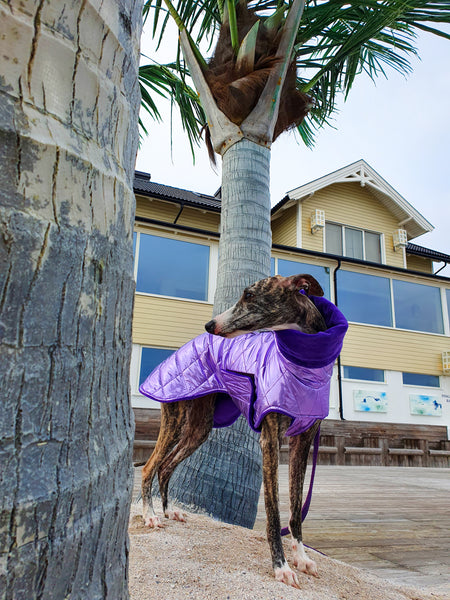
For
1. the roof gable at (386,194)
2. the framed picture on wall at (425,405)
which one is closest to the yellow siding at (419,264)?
the roof gable at (386,194)

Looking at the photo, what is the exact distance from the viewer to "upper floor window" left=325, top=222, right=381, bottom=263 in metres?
15.6

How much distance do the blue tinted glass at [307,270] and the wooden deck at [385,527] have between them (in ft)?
22.6

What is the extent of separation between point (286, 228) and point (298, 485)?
13877 mm

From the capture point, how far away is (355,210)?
53.5ft

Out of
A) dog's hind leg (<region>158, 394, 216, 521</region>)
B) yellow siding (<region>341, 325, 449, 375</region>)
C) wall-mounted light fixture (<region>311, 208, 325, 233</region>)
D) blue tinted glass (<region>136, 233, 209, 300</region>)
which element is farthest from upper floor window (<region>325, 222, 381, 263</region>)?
dog's hind leg (<region>158, 394, 216, 521</region>)

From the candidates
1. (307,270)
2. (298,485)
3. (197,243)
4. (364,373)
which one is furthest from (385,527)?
(364,373)

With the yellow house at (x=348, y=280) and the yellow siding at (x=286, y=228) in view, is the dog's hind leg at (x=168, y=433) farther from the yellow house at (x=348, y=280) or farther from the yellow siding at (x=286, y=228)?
the yellow siding at (x=286, y=228)

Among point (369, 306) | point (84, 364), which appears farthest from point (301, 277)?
point (369, 306)

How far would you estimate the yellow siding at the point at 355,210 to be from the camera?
51.2 ft

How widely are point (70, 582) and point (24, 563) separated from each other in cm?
10

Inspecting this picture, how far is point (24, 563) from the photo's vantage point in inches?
26.0

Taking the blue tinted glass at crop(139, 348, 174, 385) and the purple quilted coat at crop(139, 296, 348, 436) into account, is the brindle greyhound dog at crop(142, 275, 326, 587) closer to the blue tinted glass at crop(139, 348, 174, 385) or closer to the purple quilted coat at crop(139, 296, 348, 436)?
the purple quilted coat at crop(139, 296, 348, 436)

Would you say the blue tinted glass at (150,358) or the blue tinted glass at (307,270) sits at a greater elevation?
the blue tinted glass at (307,270)

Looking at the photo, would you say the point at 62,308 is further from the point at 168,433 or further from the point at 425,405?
the point at 425,405
